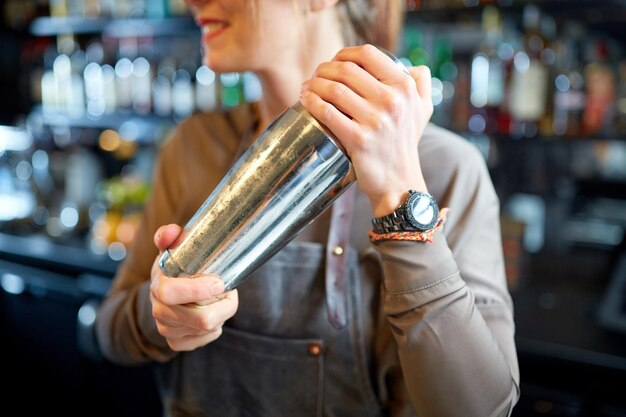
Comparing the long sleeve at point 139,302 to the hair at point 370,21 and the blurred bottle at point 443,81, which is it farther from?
the blurred bottle at point 443,81

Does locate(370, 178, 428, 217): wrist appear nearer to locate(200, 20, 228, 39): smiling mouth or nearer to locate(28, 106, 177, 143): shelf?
locate(200, 20, 228, 39): smiling mouth

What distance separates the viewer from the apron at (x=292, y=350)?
83 cm

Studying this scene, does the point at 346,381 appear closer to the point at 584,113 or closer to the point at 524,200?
the point at 584,113

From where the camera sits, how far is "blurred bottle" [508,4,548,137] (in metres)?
1.89

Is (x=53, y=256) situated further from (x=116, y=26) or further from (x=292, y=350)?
(x=292, y=350)

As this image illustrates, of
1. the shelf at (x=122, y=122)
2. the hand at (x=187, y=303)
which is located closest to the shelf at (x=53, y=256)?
the shelf at (x=122, y=122)

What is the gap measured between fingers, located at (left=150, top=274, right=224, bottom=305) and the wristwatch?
17cm

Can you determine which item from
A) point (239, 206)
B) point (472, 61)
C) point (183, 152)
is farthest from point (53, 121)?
point (239, 206)

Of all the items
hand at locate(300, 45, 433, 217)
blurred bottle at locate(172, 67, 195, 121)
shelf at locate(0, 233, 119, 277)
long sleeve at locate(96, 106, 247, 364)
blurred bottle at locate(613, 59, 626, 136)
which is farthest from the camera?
blurred bottle at locate(172, 67, 195, 121)

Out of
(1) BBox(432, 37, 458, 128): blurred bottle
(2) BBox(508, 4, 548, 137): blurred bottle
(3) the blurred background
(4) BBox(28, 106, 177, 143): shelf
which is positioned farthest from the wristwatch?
(4) BBox(28, 106, 177, 143): shelf

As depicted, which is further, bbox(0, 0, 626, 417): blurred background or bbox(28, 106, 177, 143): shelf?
bbox(28, 106, 177, 143): shelf

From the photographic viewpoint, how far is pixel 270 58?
807 millimetres

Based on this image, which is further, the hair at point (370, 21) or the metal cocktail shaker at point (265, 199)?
the hair at point (370, 21)

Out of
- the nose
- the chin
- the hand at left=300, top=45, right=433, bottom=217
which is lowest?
the hand at left=300, top=45, right=433, bottom=217
